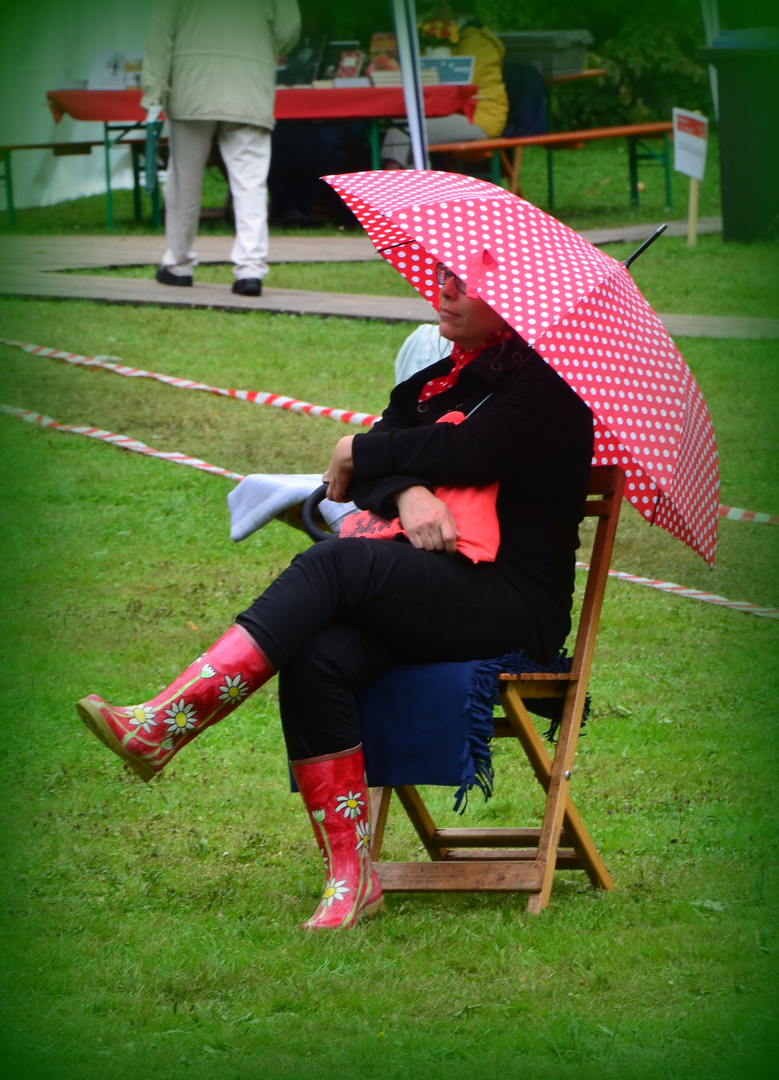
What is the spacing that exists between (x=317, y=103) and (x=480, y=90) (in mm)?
1862

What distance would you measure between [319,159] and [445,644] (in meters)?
12.4

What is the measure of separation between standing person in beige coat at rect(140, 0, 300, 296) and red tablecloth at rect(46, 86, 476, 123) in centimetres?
349

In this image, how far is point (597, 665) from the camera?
5102mm

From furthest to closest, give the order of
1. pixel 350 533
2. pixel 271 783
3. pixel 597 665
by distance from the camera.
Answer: pixel 597 665, pixel 271 783, pixel 350 533

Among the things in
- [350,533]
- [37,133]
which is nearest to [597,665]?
[350,533]

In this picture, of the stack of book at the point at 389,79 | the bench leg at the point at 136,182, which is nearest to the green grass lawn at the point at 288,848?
the stack of book at the point at 389,79

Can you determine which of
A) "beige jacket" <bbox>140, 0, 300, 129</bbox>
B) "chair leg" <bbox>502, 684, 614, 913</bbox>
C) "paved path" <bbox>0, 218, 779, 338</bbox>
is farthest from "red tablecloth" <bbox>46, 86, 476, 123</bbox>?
"chair leg" <bbox>502, 684, 614, 913</bbox>

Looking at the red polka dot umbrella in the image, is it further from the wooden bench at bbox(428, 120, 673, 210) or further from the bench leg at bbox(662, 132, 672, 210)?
the bench leg at bbox(662, 132, 672, 210)

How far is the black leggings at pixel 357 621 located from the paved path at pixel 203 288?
686cm

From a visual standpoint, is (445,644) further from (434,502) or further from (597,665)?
(597,665)

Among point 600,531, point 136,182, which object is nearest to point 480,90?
point 136,182

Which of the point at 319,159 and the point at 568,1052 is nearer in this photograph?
the point at 568,1052

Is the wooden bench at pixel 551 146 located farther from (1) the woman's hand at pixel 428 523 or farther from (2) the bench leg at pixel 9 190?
(1) the woman's hand at pixel 428 523

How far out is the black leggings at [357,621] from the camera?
308 centimetres
